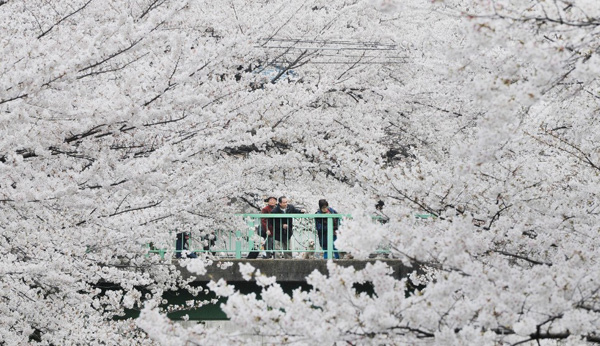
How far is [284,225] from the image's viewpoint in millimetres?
12430

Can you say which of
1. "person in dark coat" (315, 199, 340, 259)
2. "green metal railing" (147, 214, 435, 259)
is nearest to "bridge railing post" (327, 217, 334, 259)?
"green metal railing" (147, 214, 435, 259)

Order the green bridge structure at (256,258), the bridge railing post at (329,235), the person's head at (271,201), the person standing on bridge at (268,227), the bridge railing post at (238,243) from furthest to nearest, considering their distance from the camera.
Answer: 1. the person's head at (271,201)
2. the person standing on bridge at (268,227)
3. the bridge railing post at (238,243)
4. the bridge railing post at (329,235)
5. the green bridge structure at (256,258)

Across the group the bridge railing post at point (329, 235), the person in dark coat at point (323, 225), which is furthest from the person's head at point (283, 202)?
the bridge railing post at point (329, 235)

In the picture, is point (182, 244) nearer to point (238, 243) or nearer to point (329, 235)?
point (238, 243)

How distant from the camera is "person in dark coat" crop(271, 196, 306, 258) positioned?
12.4 m

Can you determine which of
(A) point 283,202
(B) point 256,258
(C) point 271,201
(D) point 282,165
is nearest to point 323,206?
(A) point 283,202

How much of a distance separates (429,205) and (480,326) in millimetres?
2155

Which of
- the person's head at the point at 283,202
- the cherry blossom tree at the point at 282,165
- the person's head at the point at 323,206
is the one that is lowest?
the cherry blossom tree at the point at 282,165

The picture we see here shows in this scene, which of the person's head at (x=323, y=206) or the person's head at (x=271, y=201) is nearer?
the person's head at (x=323, y=206)

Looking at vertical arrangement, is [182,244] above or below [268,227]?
below

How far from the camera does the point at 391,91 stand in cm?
1397

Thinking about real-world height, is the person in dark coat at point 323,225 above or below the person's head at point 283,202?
below

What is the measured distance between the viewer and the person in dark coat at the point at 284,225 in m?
12.4

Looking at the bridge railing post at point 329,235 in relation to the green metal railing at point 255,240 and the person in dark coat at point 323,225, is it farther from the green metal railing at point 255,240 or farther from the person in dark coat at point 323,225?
the person in dark coat at point 323,225
